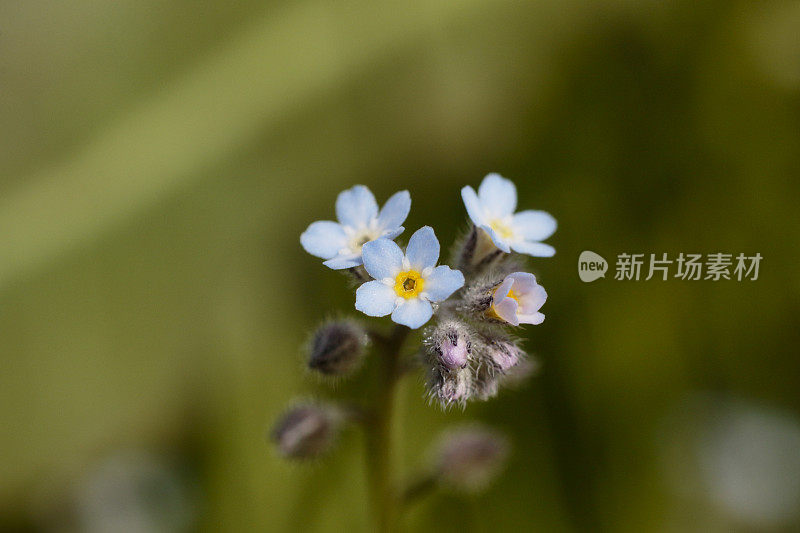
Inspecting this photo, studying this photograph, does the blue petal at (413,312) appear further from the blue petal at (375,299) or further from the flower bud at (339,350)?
the flower bud at (339,350)

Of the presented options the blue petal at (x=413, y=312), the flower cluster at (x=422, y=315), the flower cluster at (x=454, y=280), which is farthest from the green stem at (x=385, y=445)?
the blue petal at (x=413, y=312)

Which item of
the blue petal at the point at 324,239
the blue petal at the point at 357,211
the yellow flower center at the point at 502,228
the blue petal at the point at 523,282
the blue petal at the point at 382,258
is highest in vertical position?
the yellow flower center at the point at 502,228

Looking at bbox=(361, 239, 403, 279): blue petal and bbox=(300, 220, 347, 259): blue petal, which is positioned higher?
bbox=(300, 220, 347, 259): blue petal

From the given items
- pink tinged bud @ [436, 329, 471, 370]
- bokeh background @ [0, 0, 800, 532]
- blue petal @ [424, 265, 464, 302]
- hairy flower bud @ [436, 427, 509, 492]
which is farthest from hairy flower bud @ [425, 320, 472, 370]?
bokeh background @ [0, 0, 800, 532]

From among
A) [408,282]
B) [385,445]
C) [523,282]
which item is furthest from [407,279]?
[385,445]

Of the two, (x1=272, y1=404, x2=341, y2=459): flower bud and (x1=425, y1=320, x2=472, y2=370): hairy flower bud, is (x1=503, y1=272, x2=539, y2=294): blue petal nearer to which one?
(x1=425, y1=320, x2=472, y2=370): hairy flower bud

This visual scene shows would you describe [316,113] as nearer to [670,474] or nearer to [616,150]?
[616,150]

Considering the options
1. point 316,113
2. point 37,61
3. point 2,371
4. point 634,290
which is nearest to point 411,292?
point 634,290
